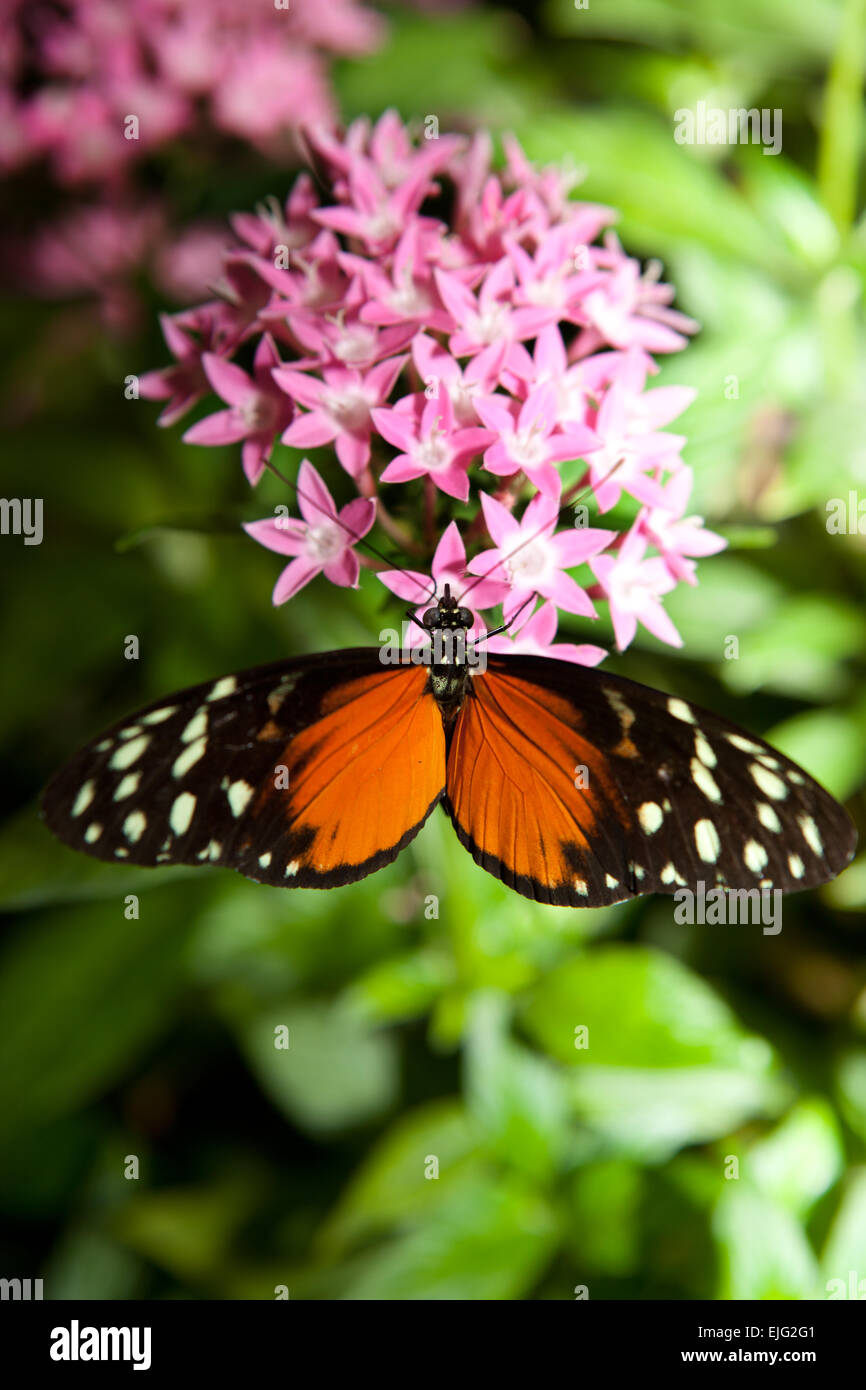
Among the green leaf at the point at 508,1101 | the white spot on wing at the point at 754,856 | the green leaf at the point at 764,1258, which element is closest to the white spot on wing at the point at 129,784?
the white spot on wing at the point at 754,856

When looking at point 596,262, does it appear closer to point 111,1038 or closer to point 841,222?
point 841,222

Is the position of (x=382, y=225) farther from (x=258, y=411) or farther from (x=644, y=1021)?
(x=644, y=1021)

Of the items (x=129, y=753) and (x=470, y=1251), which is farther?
(x=470, y=1251)

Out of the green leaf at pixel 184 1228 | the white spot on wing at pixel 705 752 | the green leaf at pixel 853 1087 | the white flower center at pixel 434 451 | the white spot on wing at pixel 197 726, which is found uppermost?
the white flower center at pixel 434 451

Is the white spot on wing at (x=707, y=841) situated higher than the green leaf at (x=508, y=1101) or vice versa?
the white spot on wing at (x=707, y=841)

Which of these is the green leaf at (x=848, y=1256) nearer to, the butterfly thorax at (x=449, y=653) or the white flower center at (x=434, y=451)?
the butterfly thorax at (x=449, y=653)

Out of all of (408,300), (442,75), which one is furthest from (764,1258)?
(442,75)
